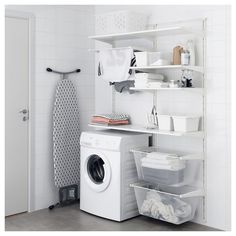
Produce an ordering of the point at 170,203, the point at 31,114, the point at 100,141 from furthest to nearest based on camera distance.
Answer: the point at 31,114 < the point at 100,141 < the point at 170,203

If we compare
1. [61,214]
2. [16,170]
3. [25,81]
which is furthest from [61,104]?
[61,214]

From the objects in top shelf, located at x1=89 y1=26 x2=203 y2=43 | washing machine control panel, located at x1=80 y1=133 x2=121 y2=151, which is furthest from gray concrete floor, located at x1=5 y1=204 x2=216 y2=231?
top shelf, located at x1=89 y1=26 x2=203 y2=43

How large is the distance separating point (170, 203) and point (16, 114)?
1.82 m

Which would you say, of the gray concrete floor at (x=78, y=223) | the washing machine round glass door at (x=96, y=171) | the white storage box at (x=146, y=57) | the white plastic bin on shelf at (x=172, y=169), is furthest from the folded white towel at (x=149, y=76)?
the gray concrete floor at (x=78, y=223)

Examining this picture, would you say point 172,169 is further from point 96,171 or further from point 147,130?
point 96,171

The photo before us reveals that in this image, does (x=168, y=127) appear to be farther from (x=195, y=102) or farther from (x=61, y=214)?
(x=61, y=214)

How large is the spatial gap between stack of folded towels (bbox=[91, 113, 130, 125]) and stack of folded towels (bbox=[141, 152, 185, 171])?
0.63m

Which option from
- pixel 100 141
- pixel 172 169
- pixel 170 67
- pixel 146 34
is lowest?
pixel 172 169

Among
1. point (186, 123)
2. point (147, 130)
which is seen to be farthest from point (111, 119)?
point (186, 123)

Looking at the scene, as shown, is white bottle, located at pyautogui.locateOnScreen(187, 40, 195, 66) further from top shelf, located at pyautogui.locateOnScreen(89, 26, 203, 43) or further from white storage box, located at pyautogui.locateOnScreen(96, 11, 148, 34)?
white storage box, located at pyautogui.locateOnScreen(96, 11, 148, 34)

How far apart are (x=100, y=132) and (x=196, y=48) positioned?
1.35 m

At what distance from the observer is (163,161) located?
3979 millimetres

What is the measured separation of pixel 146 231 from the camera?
3979 millimetres
